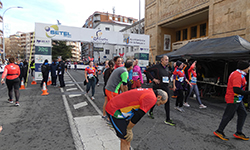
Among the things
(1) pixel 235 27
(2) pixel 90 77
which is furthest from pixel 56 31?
(1) pixel 235 27

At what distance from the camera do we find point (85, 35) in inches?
543

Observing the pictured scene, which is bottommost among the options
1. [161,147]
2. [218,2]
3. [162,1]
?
[161,147]

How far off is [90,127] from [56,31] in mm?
10713

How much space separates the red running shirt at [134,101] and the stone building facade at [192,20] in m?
13.3

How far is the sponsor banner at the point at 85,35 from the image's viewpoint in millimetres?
12375

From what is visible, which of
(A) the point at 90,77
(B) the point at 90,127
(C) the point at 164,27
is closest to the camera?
(B) the point at 90,127

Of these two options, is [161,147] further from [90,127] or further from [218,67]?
[218,67]

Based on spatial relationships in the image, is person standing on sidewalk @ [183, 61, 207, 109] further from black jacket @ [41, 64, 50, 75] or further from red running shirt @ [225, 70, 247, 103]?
black jacket @ [41, 64, 50, 75]

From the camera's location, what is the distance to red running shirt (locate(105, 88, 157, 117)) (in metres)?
2.14

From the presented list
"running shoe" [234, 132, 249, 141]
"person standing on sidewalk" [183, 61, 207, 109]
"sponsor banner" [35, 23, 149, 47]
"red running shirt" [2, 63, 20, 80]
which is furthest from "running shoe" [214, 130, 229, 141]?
"sponsor banner" [35, 23, 149, 47]

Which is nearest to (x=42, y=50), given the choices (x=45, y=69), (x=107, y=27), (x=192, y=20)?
(x=45, y=69)

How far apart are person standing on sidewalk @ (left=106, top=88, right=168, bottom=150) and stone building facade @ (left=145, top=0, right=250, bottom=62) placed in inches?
521

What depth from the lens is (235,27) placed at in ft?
47.3

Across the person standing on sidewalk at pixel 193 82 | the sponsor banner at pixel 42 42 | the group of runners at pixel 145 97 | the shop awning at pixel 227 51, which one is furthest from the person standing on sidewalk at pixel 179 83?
the sponsor banner at pixel 42 42
